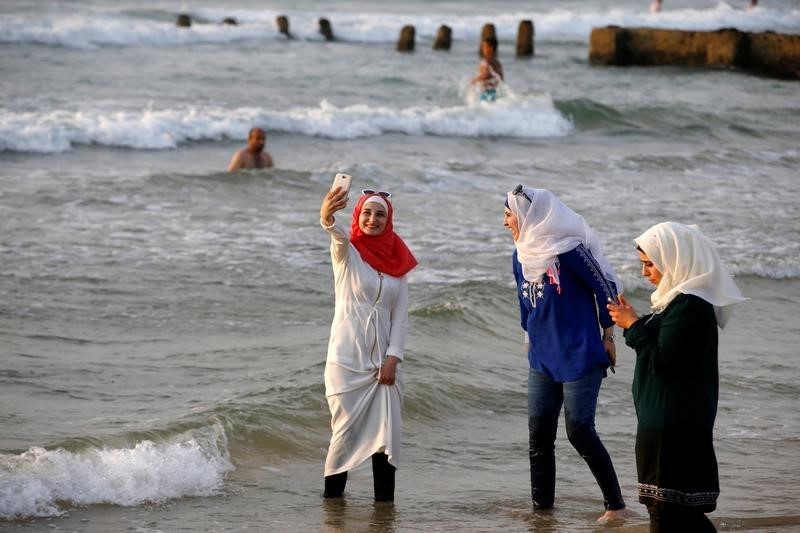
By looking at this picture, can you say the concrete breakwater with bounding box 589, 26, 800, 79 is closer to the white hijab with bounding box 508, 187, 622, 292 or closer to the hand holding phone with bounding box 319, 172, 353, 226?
the white hijab with bounding box 508, 187, 622, 292

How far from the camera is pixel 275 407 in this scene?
736 centimetres

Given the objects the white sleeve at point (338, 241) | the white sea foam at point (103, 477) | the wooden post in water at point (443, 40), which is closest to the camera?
the white sleeve at point (338, 241)

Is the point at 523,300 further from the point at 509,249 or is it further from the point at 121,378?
the point at 509,249

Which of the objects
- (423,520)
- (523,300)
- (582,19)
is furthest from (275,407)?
(582,19)

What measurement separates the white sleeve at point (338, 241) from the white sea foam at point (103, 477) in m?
1.45

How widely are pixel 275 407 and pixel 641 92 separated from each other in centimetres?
1991

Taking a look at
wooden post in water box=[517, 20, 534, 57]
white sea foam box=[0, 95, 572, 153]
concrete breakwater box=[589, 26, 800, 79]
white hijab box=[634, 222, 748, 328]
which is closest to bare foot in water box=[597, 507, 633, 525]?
white hijab box=[634, 222, 748, 328]

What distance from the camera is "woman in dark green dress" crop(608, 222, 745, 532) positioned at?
4.33 metres

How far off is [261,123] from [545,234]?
15414 millimetres

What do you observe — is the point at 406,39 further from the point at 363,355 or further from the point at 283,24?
the point at 363,355

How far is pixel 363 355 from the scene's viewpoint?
222 inches

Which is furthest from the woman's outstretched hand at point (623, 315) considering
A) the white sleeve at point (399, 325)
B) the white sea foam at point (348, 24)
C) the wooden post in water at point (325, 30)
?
the wooden post in water at point (325, 30)

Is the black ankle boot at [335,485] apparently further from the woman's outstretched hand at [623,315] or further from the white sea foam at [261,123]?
the white sea foam at [261,123]

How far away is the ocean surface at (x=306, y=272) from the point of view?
242 inches
